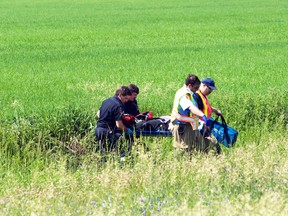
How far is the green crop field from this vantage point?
868 cm

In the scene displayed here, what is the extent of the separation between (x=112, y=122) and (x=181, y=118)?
103 centimetres

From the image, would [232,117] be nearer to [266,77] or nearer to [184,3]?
[266,77]

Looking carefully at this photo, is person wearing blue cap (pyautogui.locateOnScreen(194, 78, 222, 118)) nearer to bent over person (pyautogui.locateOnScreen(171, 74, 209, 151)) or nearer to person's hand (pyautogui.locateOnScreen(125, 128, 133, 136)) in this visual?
bent over person (pyautogui.locateOnScreen(171, 74, 209, 151))

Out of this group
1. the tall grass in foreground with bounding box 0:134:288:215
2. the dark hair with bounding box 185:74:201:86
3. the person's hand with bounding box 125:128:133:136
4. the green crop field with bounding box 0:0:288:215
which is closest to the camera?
the tall grass in foreground with bounding box 0:134:288:215

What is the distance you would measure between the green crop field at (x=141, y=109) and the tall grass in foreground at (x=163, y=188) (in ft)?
0.07

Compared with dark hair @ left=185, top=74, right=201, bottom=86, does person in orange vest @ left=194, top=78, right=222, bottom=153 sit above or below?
A: below

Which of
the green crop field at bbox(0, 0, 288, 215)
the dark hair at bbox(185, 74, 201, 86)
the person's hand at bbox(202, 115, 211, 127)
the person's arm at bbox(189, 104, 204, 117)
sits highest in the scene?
the dark hair at bbox(185, 74, 201, 86)

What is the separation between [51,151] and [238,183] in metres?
4.07

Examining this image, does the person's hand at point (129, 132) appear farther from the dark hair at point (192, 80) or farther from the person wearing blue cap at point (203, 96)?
the dark hair at point (192, 80)

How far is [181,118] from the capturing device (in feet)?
36.3

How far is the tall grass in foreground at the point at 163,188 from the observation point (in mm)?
7972

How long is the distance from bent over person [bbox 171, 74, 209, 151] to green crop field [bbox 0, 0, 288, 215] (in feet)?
0.88

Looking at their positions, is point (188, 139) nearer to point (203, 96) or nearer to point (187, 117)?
point (187, 117)

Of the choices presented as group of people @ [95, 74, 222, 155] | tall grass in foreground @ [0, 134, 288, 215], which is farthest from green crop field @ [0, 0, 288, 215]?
group of people @ [95, 74, 222, 155]
